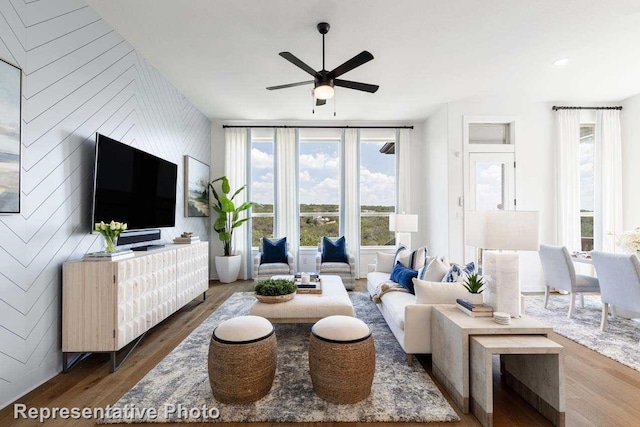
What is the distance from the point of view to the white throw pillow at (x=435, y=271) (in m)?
2.70

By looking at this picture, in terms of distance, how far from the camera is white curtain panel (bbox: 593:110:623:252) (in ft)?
15.6

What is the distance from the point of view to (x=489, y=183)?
4.89m

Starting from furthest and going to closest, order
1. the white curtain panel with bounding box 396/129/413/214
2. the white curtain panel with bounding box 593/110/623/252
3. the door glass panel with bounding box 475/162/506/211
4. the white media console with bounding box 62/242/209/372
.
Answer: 1. the white curtain panel with bounding box 396/129/413/214
2. the door glass panel with bounding box 475/162/506/211
3. the white curtain panel with bounding box 593/110/623/252
4. the white media console with bounding box 62/242/209/372

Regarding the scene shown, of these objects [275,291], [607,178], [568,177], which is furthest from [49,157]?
[607,178]

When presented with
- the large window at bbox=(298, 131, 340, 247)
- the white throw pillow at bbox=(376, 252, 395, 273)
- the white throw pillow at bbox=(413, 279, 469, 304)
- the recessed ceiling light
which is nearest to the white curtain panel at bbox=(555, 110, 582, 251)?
the recessed ceiling light

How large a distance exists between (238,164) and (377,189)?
2921 mm

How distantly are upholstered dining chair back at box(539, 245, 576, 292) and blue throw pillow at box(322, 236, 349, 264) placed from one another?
9.37ft

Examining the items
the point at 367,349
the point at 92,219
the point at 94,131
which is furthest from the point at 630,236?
the point at 94,131

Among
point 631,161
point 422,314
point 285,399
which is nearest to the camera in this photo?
point 285,399

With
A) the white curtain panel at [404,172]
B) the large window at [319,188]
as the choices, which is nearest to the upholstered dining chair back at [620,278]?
the white curtain panel at [404,172]

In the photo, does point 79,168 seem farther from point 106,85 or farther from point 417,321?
point 417,321

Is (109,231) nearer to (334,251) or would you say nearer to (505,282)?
(505,282)

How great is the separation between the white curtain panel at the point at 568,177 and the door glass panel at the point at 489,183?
3.06 ft

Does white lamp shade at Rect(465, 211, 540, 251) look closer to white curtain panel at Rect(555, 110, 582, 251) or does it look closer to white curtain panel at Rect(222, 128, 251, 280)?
white curtain panel at Rect(555, 110, 582, 251)
